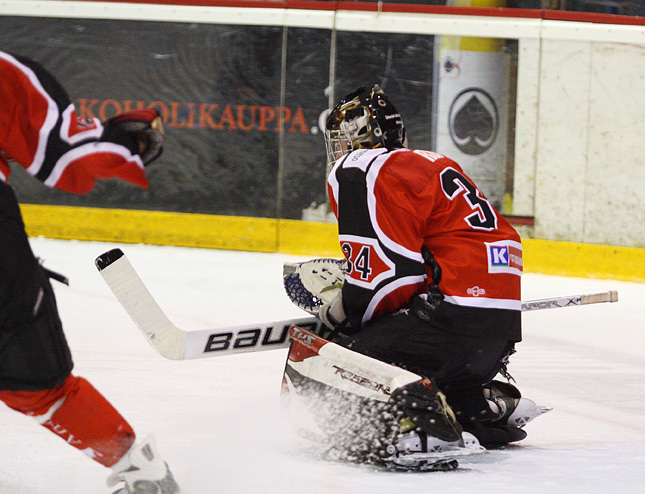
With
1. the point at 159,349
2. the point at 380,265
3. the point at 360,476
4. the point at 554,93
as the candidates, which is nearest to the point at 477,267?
the point at 380,265

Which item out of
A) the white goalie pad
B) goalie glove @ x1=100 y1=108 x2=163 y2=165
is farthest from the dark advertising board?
goalie glove @ x1=100 y1=108 x2=163 y2=165

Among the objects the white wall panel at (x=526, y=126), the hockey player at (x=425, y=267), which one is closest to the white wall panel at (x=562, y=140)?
the white wall panel at (x=526, y=126)

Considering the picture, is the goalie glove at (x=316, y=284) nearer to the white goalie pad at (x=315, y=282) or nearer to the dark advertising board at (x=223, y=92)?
the white goalie pad at (x=315, y=282)

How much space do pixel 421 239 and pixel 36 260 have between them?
0.90 m

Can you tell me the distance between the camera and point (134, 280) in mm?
2100

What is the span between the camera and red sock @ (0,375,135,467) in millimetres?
1624

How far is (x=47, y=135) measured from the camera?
1.52m

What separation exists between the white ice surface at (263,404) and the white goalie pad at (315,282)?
12.3 inches

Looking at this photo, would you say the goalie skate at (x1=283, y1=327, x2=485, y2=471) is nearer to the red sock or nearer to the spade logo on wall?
the red sock

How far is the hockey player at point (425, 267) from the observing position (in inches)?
84.7

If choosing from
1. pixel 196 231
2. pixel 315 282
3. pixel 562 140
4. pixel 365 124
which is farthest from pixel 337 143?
pixel 196 231

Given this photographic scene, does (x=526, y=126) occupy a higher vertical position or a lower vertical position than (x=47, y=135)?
lower

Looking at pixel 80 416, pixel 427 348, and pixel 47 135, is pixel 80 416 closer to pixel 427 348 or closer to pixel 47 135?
pixel 47 135

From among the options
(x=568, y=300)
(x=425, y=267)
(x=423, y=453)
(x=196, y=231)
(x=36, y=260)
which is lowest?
(x=196, y=231)
